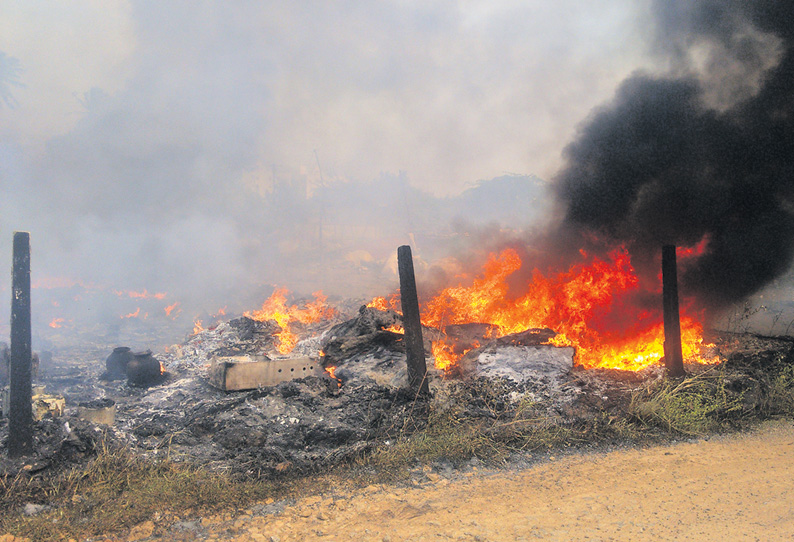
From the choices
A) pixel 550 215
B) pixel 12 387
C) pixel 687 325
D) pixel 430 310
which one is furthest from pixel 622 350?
pixel 12 387

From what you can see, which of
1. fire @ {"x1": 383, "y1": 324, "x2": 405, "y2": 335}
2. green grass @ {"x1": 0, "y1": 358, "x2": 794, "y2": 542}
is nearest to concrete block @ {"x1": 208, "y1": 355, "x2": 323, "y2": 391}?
fire @ {"x1": 383, "y1": 324, "x2": 405, "y2": 335}

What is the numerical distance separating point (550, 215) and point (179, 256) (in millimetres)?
20021

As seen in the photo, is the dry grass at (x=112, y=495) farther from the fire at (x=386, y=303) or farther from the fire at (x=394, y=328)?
the fire at (x=386, y=303)

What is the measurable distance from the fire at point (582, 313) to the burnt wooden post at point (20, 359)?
7361mm

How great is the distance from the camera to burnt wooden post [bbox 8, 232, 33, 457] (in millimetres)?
5172

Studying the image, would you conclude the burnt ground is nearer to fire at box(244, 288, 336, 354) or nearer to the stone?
the stone

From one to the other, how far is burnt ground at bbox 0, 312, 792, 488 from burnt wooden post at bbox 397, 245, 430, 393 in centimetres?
32

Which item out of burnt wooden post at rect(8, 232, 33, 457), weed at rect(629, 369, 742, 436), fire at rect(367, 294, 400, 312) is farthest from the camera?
fire at rect(367, 294, 400, 312)

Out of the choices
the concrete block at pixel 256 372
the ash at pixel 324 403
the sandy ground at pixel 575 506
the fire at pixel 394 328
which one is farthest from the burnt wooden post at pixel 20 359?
the fire at pixel 394 328

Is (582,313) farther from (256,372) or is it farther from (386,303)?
(256,372)

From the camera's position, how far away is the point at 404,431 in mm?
6695

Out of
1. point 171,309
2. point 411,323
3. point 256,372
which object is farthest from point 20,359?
point 171,309

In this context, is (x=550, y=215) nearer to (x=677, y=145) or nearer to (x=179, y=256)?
(x=677, y=145)

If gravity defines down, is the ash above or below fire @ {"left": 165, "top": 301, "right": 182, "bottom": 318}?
below
